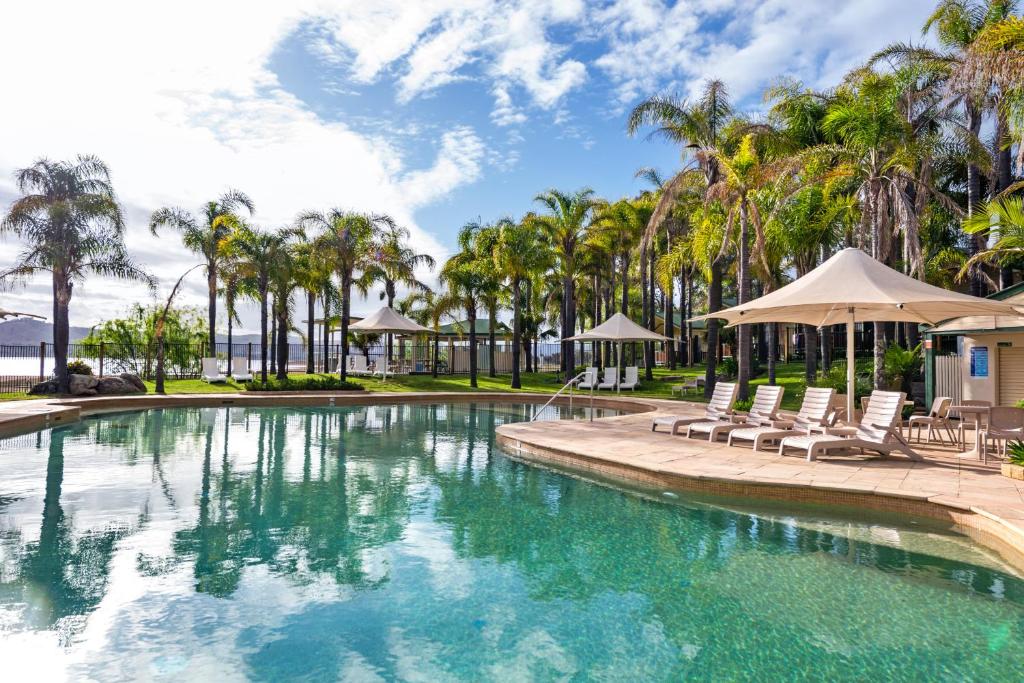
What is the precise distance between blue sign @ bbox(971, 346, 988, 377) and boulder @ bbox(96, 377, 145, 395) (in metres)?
22.7

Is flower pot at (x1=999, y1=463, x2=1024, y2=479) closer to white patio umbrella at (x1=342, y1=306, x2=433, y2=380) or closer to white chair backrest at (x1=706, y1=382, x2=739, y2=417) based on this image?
white chair backrest at (x1=706, y1=382, x2=739, y2=417)

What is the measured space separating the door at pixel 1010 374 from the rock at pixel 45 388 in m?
24.5

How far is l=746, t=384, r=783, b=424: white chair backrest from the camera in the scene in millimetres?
10305

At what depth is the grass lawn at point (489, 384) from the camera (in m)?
20.9

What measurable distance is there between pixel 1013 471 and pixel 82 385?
2206 centimetres

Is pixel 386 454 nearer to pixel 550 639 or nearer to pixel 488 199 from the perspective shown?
pixel 550 639

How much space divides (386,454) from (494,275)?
15.3 metres

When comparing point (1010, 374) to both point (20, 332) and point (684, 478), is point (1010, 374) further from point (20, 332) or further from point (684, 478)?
point (20, 332)

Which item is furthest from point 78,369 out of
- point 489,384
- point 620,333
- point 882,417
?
point 882,417

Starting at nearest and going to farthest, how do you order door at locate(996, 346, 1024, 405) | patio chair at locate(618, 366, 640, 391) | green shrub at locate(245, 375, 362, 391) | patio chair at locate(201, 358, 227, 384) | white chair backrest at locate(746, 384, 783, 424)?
white chair backrest at locate(746, 384, 783, 424)
door at locate(996, 346, 1024, 405)
green shrub at locate(245, 375, 362, 391)
patio chair at locate(618, 366, 640, 391)
patio chair at locate(201, 358, 227, 384)

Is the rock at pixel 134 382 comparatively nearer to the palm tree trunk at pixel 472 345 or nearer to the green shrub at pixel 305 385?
the green shrub at pixel 305 385

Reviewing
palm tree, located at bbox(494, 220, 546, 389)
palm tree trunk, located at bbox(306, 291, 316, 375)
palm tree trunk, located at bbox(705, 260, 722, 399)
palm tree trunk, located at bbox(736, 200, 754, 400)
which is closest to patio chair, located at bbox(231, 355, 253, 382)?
palm tree trunk, located at bbox(306, 291, 316, 375)

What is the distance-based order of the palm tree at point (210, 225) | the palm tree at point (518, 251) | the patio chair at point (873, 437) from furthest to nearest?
1. the palm tree at point (210, 225)
2. the palm tree at point (518, 251)
3. the patio chair at point (873, 437)

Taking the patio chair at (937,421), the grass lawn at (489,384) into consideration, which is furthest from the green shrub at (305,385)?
the patio chair at (937,421)
